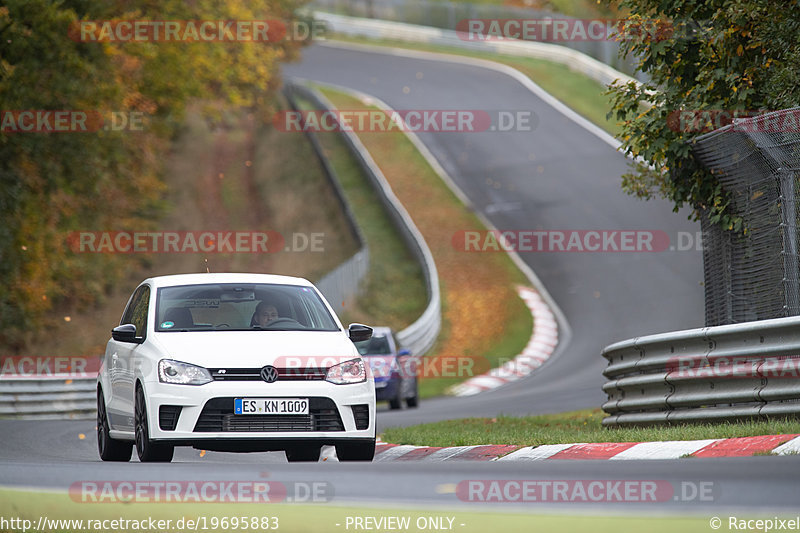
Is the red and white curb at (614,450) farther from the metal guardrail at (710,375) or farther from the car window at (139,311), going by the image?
the car window at (139,311)

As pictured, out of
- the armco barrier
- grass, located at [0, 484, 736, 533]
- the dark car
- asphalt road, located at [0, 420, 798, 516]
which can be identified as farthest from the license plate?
the armco barrier

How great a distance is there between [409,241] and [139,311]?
1030 inches

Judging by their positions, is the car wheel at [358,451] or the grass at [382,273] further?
the grass at [382,273]

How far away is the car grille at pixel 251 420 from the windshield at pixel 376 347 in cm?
1357

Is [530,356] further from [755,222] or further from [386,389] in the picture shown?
[755,222]

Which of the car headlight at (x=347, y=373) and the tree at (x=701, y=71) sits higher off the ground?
the tree at (x=701, y=71)

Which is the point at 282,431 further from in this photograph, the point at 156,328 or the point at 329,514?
the point at 329,514

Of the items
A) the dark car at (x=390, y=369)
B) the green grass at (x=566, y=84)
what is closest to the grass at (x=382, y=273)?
the dark car at (x=390, y=369)

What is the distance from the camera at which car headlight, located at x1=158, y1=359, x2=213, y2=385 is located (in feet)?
34.0

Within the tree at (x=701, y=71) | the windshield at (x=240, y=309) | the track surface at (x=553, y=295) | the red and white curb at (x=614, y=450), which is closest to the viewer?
the track surface at (x=553, y=295)

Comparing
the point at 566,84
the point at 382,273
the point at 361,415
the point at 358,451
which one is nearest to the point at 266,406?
the point at 361,415

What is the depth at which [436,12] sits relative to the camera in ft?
227

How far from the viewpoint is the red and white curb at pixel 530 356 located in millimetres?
28391

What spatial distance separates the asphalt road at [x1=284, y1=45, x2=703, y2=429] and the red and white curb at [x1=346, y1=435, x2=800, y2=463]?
697 centimetres
